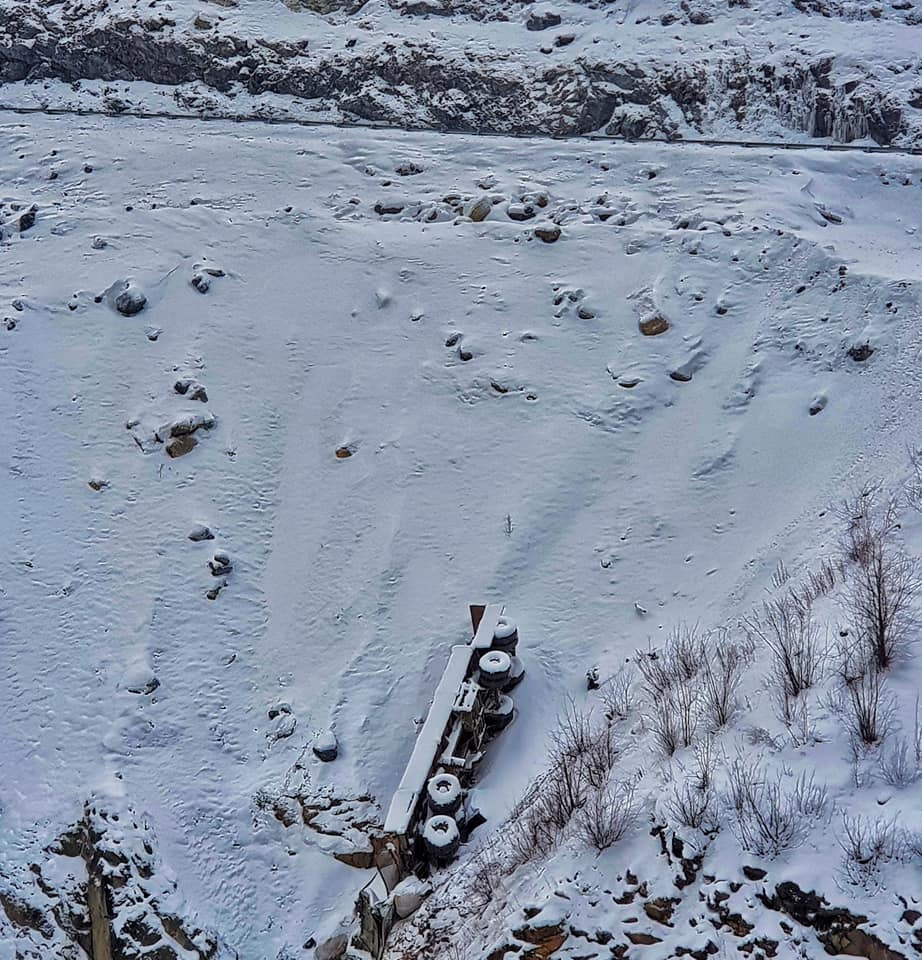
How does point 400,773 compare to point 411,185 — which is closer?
point 400,773

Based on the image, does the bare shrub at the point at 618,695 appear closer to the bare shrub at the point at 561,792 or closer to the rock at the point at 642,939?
the bare shrub at the point at 561,792

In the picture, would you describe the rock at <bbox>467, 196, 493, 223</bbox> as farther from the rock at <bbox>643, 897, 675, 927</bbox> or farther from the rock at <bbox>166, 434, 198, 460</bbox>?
the rock at <bbox>643, 897, 675, 927</bbox>

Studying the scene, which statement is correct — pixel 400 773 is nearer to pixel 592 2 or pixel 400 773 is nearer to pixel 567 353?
pixel 567 353

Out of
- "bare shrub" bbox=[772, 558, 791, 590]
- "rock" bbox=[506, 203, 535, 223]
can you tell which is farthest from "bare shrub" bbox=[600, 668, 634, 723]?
"rock" bbox=[506, 203, 535, 223]

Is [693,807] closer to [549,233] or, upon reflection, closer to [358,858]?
[358,858]

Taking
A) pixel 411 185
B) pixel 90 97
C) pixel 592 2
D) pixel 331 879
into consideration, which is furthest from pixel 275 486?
pixel 592 2
